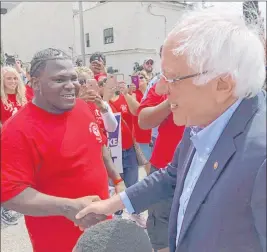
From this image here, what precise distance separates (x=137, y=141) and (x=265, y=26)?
306 centimetres

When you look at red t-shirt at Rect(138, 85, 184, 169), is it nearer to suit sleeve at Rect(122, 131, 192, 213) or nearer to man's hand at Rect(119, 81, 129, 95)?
suit sleeve at Rect(122, 131, 192, 213)

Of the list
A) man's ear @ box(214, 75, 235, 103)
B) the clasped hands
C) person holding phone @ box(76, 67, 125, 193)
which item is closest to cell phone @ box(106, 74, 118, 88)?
person holding phone @ box(76, 67, 125, 193)

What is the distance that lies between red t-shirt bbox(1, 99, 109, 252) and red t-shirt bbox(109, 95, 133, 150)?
6.55ft

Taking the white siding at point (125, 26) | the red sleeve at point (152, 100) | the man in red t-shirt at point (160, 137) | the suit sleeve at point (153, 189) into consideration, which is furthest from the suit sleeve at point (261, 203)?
the red sleeve at point (152, 100)

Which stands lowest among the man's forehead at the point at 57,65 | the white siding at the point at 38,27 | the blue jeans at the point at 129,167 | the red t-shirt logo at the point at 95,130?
the blue jeans at the point at 129,167

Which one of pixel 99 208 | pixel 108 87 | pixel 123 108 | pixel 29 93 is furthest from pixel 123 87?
pixel 99 208

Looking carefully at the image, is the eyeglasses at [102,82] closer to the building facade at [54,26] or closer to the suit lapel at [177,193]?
the building facade at [54,26]

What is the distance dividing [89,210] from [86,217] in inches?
1.3

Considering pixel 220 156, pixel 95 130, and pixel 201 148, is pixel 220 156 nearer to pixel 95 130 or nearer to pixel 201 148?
pixel 201 148

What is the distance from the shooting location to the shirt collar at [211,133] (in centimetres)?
112

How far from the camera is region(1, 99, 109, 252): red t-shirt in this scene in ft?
4.67

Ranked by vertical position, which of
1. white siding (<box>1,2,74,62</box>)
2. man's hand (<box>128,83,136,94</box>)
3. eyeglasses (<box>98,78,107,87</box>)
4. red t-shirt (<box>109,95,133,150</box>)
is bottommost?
red t-shirt (<box>109,95,133,150</box>)

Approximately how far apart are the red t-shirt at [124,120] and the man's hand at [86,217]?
7.53ft

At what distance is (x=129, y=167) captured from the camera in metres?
3.82
